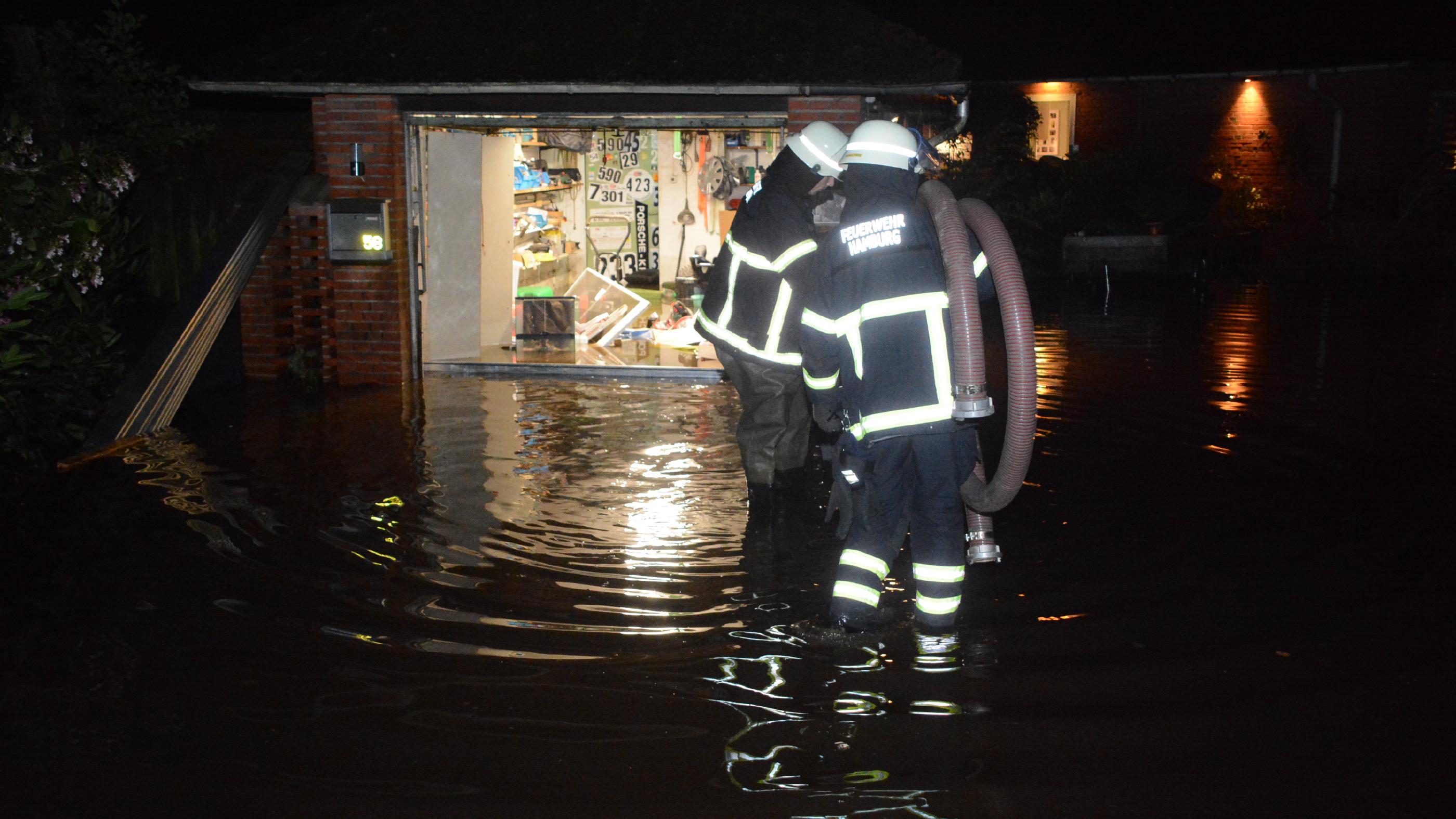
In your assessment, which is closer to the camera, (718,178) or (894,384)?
(894,384)

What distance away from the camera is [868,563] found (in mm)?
4680

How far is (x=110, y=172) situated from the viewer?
331 inches

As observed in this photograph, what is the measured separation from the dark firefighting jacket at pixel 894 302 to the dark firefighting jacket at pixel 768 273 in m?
1.17

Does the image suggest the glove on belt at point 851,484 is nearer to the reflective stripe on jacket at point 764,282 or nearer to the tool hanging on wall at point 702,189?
the reflective stripe on jacket at point 764,282

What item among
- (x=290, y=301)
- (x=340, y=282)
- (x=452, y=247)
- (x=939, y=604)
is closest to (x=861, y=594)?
(x=939, y=604)

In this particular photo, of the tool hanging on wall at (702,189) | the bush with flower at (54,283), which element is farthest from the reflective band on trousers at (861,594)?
the tool hanging on wall at (702,189)

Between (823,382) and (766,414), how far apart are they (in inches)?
56.3

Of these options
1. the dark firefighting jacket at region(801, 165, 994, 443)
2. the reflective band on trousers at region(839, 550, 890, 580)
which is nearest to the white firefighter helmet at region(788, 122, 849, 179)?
the dark firefighting jacket at region(801, 165, 994, 443)

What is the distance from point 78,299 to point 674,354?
569 cm

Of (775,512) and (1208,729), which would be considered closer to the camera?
(1208,729)

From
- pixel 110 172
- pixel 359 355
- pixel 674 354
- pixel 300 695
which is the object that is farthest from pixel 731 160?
pixel 300 695

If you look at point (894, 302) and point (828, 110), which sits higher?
point (828, 110)

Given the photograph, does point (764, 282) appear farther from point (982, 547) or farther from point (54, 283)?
point (54, 283)

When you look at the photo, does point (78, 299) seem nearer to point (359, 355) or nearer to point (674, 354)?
point (359, 355)
